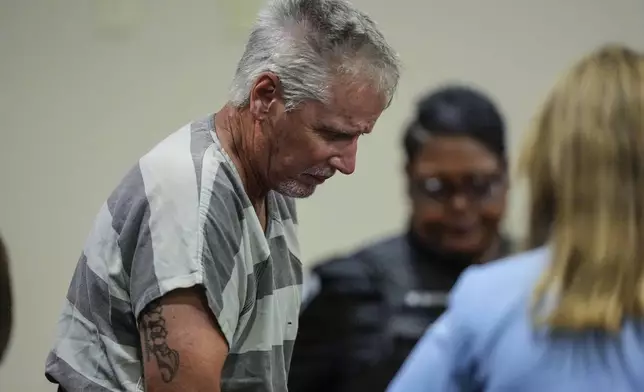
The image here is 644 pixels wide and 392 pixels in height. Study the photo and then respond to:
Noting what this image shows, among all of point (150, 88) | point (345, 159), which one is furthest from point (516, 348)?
point (150, 88)

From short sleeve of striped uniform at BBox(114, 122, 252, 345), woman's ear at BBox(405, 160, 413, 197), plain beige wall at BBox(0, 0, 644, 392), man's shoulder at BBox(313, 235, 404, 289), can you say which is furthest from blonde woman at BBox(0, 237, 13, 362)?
woman's ear at BBox(405, 160, 413, 197)

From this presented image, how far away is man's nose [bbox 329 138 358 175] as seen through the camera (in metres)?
1.19

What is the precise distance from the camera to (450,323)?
1116mm

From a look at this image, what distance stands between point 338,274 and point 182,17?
27.2 inches

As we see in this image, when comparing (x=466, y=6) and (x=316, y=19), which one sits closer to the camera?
(x=316, y=19)

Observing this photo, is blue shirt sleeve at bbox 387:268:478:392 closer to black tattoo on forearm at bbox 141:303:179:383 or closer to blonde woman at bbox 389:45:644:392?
blonde woman at bbox 389:45:644:392

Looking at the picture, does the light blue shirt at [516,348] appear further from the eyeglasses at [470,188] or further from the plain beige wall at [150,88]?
the eyeglasses at [470,188]

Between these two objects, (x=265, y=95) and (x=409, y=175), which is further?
(x=409, y=175)

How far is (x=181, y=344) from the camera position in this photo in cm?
103

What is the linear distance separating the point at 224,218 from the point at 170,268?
9cm

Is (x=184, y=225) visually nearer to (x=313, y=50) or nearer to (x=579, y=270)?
(x=313, y=50)

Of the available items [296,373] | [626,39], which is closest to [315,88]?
[296,373]

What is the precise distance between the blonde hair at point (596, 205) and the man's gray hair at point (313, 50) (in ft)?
A: 0.74

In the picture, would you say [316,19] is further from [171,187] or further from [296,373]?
[296,373]
